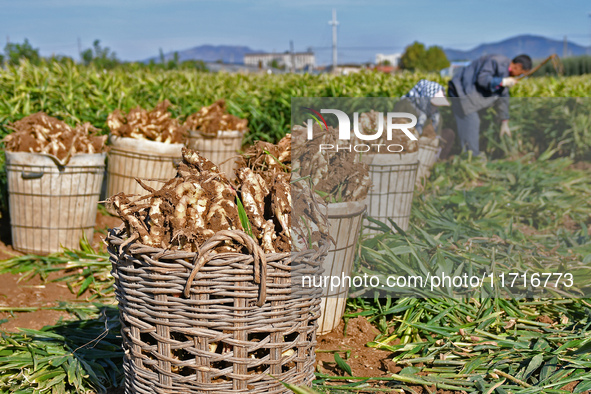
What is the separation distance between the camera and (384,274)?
3201 mm

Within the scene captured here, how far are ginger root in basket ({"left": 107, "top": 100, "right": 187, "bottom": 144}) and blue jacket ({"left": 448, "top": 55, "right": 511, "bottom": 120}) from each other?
3.84 meters

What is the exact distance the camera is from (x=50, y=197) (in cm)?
425

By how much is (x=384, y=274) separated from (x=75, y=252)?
238cm

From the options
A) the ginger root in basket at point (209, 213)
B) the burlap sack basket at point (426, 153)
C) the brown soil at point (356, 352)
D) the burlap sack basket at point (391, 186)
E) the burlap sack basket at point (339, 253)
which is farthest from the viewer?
the burlap sack basket at point (426, 153)

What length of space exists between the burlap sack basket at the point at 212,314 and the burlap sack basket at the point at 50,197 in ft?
8.31

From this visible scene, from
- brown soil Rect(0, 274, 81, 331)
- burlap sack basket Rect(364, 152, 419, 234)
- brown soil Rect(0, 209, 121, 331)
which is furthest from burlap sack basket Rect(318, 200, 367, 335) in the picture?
brown soil Rect(0, 274, 81, 331)

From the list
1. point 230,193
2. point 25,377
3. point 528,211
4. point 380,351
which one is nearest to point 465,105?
point 528,211

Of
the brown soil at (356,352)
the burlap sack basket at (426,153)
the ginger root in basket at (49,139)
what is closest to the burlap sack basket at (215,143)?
the ginger root in basket at (49,139)

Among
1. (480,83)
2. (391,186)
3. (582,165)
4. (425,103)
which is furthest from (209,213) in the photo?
(582,165)

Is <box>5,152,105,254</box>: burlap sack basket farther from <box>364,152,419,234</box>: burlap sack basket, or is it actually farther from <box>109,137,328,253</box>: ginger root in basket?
<box>109,137,328,253</box>: ginger root in basket

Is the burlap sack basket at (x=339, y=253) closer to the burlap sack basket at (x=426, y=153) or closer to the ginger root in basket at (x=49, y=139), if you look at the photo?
the ginger root in basket at (x=49, y=139)

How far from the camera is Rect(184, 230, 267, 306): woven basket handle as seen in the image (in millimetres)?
1741

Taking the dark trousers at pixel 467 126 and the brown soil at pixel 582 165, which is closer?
the dark trousers at pixel 467 126

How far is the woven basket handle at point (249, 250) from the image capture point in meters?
1.74
